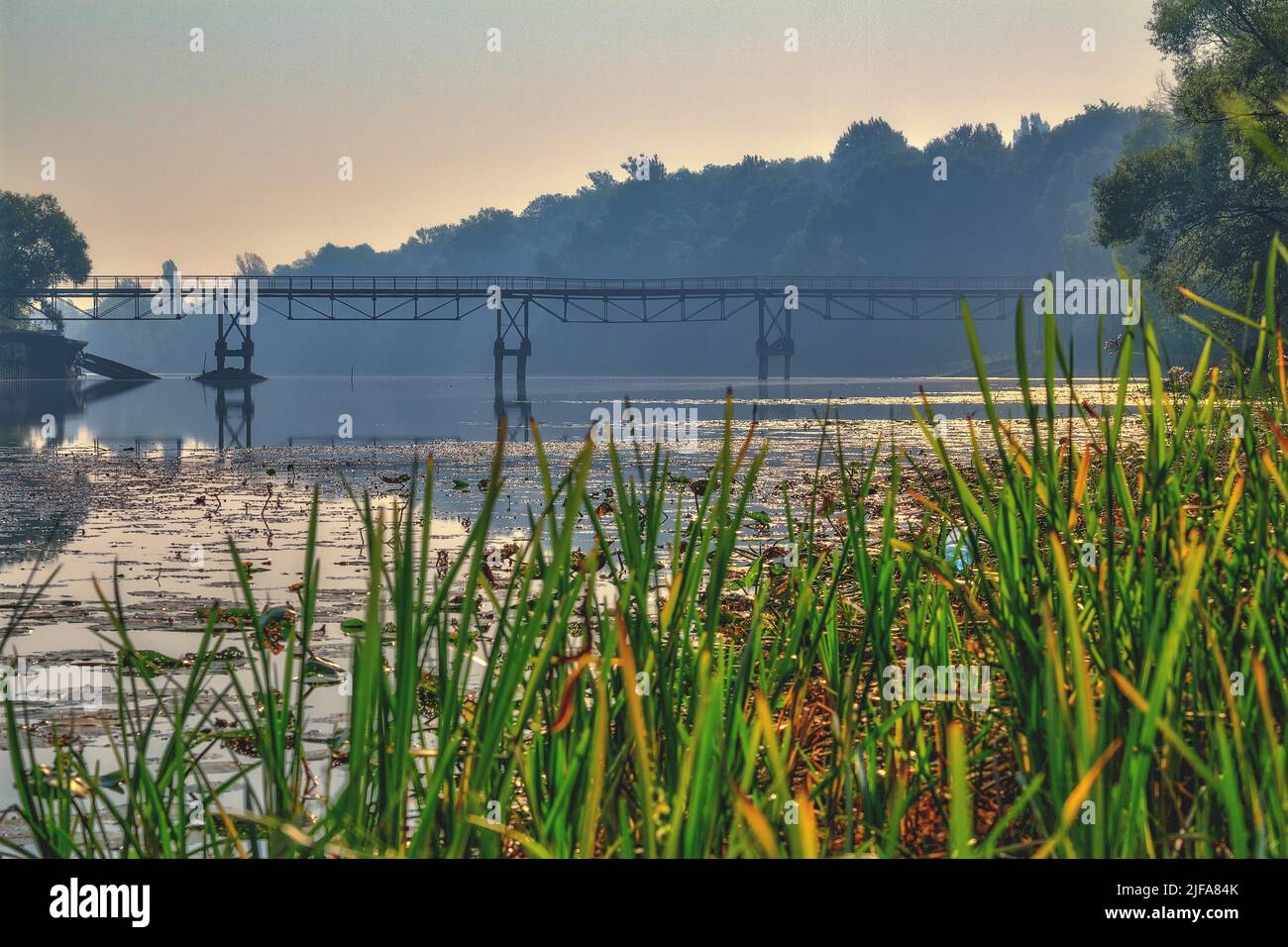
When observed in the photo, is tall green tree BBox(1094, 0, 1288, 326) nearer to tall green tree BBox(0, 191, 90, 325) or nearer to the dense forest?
the dense forest

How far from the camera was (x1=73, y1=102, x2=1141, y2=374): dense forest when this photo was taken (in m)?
94.1

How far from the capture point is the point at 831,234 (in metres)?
96.4

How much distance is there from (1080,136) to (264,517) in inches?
3605

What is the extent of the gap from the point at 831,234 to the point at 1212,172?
→ 6617cm

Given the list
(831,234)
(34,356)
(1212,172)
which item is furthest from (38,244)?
(1212,172)

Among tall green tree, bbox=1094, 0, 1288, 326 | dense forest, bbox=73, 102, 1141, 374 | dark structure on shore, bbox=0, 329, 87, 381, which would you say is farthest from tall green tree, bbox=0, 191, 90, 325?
tall green tree, bbox=1094, 0, 1288, 326

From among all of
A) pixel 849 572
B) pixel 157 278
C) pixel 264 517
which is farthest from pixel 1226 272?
pixel 157 278

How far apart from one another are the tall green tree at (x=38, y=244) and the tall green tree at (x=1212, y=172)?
6644cm

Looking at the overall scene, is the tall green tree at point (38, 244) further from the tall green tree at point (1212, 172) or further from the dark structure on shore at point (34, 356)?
the tall green tree at point (1212, 172)

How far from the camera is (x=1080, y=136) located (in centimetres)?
9525

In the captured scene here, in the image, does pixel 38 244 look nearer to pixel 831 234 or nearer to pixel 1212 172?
pixel 831 234

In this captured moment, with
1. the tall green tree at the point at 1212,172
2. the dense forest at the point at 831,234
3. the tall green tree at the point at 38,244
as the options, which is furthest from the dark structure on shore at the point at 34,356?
the tall green tree at the point at 1212,172

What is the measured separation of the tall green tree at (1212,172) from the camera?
25938 mm
